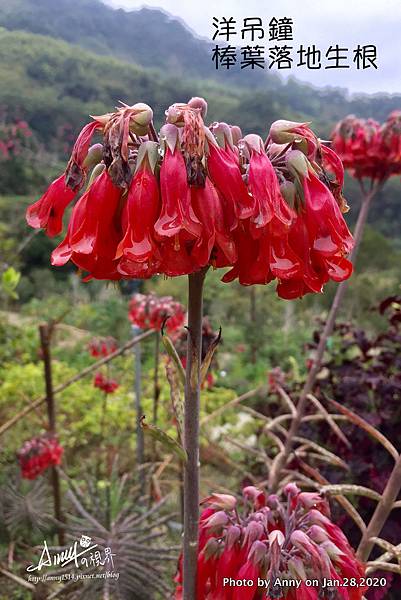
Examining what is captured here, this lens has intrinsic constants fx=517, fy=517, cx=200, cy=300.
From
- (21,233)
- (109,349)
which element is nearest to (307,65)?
(109,349)

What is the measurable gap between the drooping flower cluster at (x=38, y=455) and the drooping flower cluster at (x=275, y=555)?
1.04 m

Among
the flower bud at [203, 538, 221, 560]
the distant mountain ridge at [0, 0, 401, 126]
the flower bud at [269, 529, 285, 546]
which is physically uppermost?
the distant mountain ridge at [0, 0, 401, 126]

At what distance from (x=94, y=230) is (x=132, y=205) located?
5 cm

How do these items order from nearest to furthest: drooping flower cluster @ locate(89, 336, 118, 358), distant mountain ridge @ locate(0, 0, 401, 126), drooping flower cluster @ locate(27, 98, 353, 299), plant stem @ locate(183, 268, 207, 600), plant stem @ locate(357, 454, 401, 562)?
drooping flower cluster @ locate(27, 98, 353, 299), plant stem @ locate(183, 268, 207, 600), plant stem @ locate(357, 454, 401, 562), distant mountain ridge @ locate(0, 0, 401, 126), drooping flower cluster @ locate(89, 336, 118, 358)

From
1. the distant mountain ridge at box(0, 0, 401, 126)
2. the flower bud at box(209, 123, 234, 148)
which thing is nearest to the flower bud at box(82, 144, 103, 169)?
the flower bud at box(209, 123, 234, 148)

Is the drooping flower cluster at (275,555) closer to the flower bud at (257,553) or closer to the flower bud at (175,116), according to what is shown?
the flower bud at (257,553)

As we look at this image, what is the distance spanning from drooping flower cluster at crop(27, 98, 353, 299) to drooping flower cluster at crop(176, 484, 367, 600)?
28 centimetres

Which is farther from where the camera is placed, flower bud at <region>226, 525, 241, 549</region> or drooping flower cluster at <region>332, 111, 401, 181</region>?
drooping flower cluster at <region>332, 111, 401, 181</region>

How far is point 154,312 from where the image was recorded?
1.67 m

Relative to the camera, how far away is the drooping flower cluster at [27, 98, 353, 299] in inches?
17.0

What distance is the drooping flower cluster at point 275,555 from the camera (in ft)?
1.78

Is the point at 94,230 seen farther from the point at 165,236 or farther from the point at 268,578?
the point at 268,578

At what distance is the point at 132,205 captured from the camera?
44cm

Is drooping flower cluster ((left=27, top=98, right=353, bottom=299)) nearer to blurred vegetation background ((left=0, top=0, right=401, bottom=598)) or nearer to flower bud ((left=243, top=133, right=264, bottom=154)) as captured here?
flower bud ((left=243, top=133, right=264, bottom=154))
